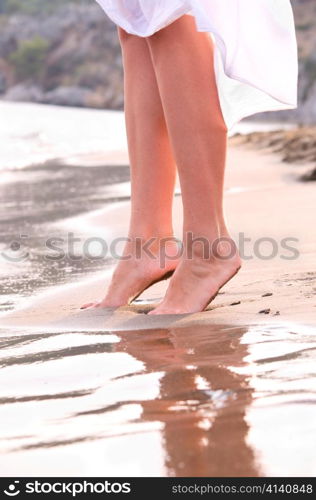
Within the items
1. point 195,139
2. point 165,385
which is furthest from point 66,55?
point 165,385

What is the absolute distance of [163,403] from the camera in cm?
125

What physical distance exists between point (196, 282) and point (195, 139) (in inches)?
11.4

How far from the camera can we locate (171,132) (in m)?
2.00

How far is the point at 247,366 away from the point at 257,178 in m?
3.85

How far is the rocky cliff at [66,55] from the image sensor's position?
2456 inches

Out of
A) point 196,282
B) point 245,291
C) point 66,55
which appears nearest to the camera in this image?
point 196,282

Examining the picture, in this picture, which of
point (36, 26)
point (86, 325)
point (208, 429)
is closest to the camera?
point (208, 429)

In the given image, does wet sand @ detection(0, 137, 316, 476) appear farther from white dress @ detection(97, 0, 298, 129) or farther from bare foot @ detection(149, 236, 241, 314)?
white dress @ detection(97, 0, 298, 129)

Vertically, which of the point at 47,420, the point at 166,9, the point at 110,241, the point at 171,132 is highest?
the point at 166,9

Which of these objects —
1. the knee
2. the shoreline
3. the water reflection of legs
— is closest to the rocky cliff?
the shoreline

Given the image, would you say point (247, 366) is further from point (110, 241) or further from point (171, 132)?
point (110, 241)

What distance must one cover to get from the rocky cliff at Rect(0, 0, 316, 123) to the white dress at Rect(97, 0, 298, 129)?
54.2 metres

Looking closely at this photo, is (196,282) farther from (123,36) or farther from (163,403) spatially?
(163,403)
